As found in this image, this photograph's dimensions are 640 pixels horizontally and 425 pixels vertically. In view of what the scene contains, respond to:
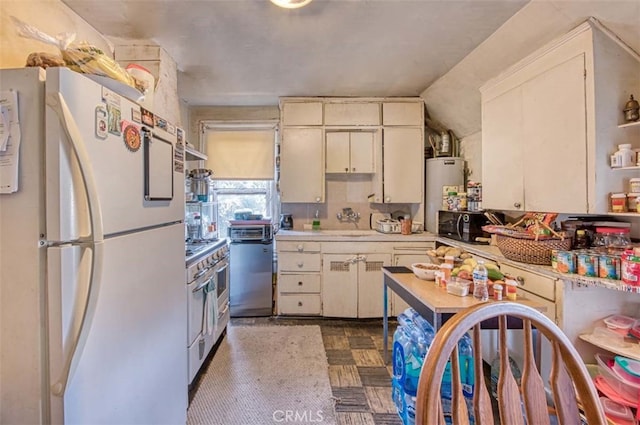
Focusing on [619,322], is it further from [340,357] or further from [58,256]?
[58,256]

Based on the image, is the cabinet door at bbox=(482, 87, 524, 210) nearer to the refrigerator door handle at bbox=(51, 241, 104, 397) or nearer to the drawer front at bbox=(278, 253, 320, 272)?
the drawer front at bbox=(278, 253, 320, 272)

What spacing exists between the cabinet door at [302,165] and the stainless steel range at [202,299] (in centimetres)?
114

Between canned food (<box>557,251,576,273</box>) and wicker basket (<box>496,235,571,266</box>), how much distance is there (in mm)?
150

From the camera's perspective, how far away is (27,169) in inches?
36.5

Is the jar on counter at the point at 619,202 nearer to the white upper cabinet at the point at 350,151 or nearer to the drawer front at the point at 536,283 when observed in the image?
the drawer front at the point at 536,283

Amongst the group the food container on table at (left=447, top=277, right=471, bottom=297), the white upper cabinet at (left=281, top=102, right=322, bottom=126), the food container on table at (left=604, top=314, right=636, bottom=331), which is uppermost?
the white upper cabinet at (left=281, top=102, right=322, bottom=126)

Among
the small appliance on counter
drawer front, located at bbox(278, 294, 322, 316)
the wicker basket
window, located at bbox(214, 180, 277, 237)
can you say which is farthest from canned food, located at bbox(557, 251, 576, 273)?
window, located at bbox(214, 180, 277, 237)

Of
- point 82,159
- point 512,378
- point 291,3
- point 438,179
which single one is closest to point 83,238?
point 82,159

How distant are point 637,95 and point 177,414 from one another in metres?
3.09

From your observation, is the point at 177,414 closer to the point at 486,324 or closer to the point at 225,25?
the point at 486,324

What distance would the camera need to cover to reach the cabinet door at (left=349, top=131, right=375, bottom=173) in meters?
3.55

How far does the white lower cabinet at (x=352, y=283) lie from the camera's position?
3.23 meters

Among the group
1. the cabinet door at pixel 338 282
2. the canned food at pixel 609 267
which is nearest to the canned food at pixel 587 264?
the canned food at pixel 609 267

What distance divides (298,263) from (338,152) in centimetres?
137
